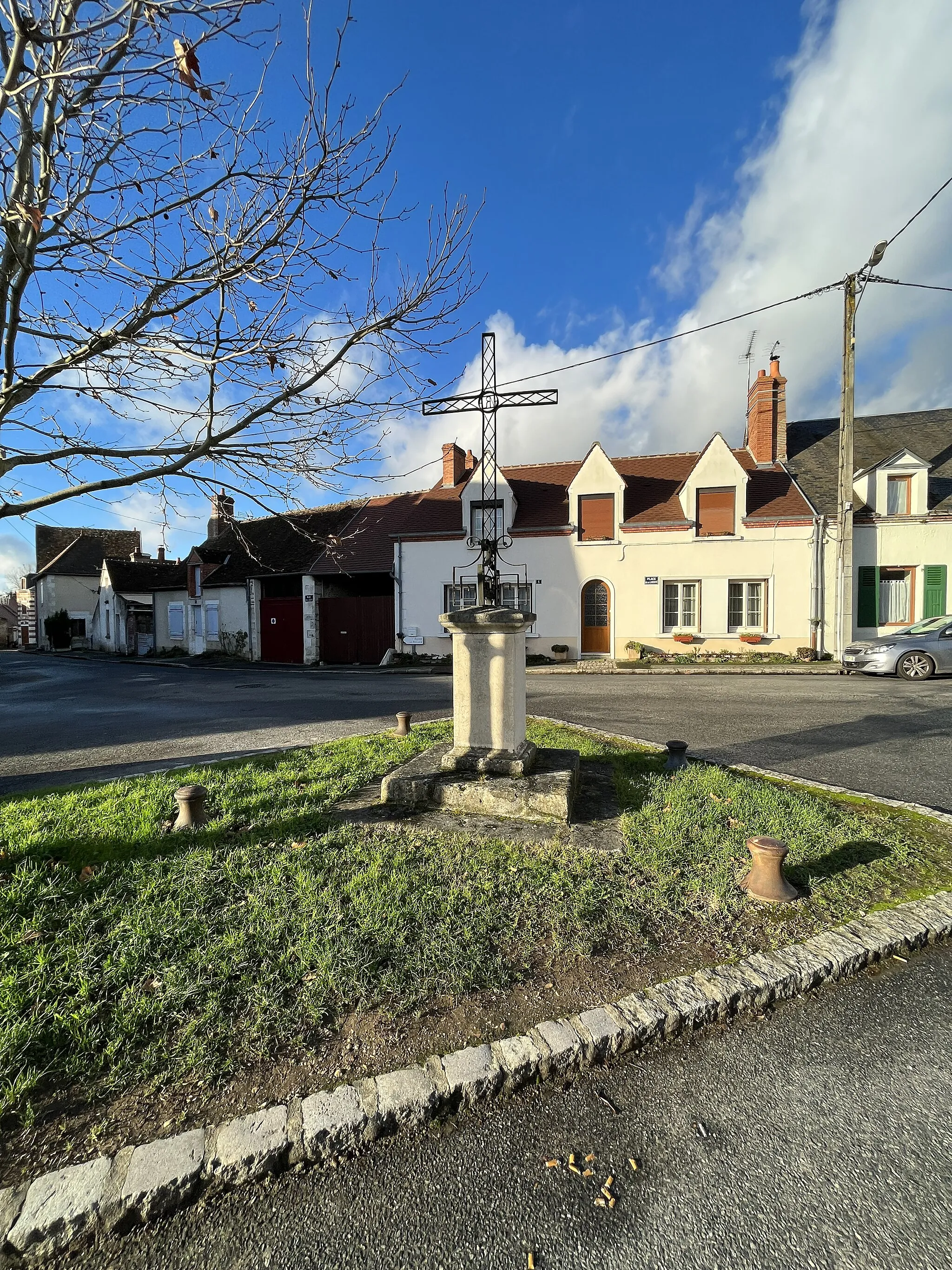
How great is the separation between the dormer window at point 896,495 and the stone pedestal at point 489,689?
58.9ft

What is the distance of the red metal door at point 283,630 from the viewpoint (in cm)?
2116

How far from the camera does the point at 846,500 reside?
1576 centimetres

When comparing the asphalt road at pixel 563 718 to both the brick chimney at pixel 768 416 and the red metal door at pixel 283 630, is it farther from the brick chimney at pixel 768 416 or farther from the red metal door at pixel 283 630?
the brick chimney at pixel 768 416

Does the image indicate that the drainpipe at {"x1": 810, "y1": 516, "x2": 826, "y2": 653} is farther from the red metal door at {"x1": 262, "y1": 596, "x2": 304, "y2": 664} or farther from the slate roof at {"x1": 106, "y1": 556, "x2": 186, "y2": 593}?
the slate roof at {"x1": 106, "y1": 556, "x2": 186, "y2": 593}

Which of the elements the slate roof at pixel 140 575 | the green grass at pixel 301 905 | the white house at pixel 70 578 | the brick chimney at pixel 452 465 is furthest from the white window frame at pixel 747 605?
the white house at pixel 70 578

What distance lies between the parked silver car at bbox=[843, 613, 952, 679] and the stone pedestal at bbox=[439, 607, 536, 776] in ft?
39.1

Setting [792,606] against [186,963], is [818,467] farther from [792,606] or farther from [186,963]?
[186,963]

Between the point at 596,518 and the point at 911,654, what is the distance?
9.20 meters

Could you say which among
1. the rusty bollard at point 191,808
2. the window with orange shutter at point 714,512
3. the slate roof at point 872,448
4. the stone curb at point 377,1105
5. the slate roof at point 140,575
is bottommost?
the stone curb at point 377,1105

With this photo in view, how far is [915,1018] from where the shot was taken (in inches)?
91.0

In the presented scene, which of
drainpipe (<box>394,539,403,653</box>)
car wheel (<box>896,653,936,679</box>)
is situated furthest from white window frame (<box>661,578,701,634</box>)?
drainpipe (<box>394,539,403,653</box>)

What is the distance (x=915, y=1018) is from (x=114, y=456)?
4987 mm

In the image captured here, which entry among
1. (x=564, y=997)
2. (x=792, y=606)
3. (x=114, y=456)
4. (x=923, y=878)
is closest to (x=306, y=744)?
(x=114, y=456)

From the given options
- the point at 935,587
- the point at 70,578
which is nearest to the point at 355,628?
the point at 935,587
